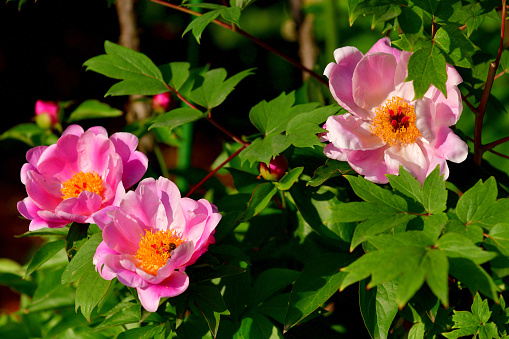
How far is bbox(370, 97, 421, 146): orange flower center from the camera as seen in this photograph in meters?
0.87

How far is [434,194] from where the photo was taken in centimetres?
71

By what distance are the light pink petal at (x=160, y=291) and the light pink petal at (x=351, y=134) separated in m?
0.31

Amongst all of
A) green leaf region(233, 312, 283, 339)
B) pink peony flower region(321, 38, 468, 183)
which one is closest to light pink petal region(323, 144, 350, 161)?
pink peony flower region(321, 38, 468, 183)

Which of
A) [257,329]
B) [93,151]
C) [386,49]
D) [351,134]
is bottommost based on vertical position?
[257,329]

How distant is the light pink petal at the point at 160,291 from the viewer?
0.75m

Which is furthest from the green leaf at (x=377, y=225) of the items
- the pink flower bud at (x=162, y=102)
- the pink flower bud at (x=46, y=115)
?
the pink flower bud at (x=46, y=115)

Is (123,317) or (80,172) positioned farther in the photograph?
(80,172)

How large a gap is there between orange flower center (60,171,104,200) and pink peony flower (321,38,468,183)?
0.43m

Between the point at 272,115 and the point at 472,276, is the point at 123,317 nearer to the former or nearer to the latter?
the point at 272,115

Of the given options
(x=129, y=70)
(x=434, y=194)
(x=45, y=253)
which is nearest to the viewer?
(x=434, y=194)

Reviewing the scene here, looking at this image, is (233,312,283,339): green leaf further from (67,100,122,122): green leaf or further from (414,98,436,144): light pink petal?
(67,100,122,122): green leaf

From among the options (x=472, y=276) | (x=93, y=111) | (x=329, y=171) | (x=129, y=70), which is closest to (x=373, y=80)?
(x=329, y=171)

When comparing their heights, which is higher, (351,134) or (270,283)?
(351,134)

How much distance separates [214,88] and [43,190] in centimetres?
39
